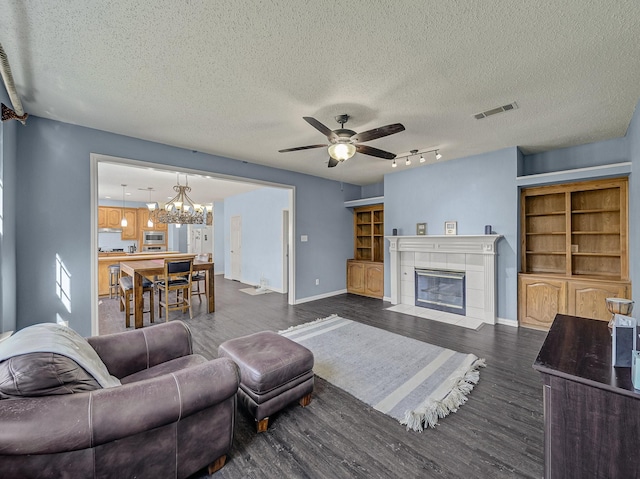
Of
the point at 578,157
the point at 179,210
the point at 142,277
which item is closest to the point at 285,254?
the point at 179,210

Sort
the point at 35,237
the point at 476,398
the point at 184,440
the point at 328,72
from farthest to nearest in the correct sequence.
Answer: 1. the point at 35,237
2. the point at 476,398
3. the point at 328,72
4. the point at 184,440

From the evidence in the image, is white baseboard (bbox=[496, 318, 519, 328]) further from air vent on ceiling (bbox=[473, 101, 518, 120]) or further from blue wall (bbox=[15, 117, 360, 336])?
blue wall (bbox=[15, 117, 360, 336])

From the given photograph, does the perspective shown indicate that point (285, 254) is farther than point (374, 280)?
Yes

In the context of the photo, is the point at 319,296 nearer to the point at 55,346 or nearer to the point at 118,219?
the point at 55,346

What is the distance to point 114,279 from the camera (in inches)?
242

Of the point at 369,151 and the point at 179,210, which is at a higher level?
the point at 369,151

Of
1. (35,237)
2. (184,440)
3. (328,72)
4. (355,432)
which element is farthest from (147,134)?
(355,432)

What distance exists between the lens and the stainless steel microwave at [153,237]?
31.0ft

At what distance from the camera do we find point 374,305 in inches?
209

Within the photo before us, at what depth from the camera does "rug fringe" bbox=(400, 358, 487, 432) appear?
1982 millimetres

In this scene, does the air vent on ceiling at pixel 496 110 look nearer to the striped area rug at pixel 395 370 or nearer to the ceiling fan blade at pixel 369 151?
the ceiling fan blade at pixel 369 151

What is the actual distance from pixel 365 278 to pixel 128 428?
17.5ft

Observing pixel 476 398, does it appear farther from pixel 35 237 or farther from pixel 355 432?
pixel 35 237

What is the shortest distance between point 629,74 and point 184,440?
13.2 feet
